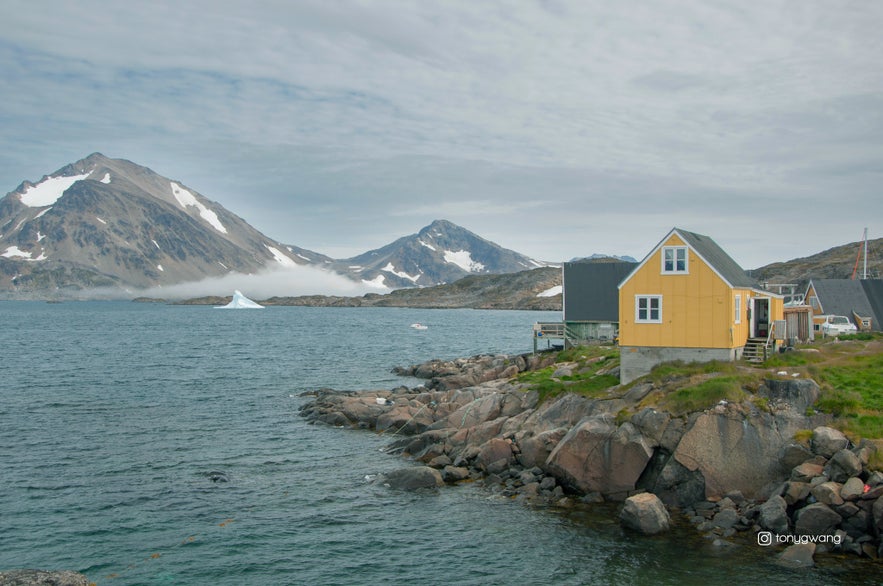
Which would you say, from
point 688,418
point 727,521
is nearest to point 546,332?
point 688,418

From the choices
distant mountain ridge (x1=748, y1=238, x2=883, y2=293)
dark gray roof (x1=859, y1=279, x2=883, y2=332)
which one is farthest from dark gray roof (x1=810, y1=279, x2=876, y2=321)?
distant mountain ridge (x1=748, y1=238, x2=883, y2=293)

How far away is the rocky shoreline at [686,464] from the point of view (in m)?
21.4

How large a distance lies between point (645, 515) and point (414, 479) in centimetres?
985

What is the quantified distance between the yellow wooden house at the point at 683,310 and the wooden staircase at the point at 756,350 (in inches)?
1.8

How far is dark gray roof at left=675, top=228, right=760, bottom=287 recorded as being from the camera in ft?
109

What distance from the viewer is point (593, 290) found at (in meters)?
53.0

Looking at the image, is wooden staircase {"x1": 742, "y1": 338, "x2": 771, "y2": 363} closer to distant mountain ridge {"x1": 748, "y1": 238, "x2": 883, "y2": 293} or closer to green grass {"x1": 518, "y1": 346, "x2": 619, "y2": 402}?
green grass {"x1": 518, "y1": 346, "x2": 619, "y2": 402}

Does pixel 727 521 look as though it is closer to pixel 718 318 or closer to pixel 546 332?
pixel 718 318

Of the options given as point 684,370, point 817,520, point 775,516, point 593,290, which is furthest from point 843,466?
point 593,290

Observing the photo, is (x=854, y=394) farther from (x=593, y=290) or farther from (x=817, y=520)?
(x=593, y=290)

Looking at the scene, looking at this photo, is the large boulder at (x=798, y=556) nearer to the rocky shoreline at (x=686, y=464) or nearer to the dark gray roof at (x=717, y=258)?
the rocky shoreline at (x=686, y=464)

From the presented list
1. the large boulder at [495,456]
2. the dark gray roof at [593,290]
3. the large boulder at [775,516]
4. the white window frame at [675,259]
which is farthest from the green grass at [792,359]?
the dark gray roof at [593,290]

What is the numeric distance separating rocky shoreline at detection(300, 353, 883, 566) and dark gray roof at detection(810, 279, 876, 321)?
3131 centimetres

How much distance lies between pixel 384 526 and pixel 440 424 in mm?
12467
